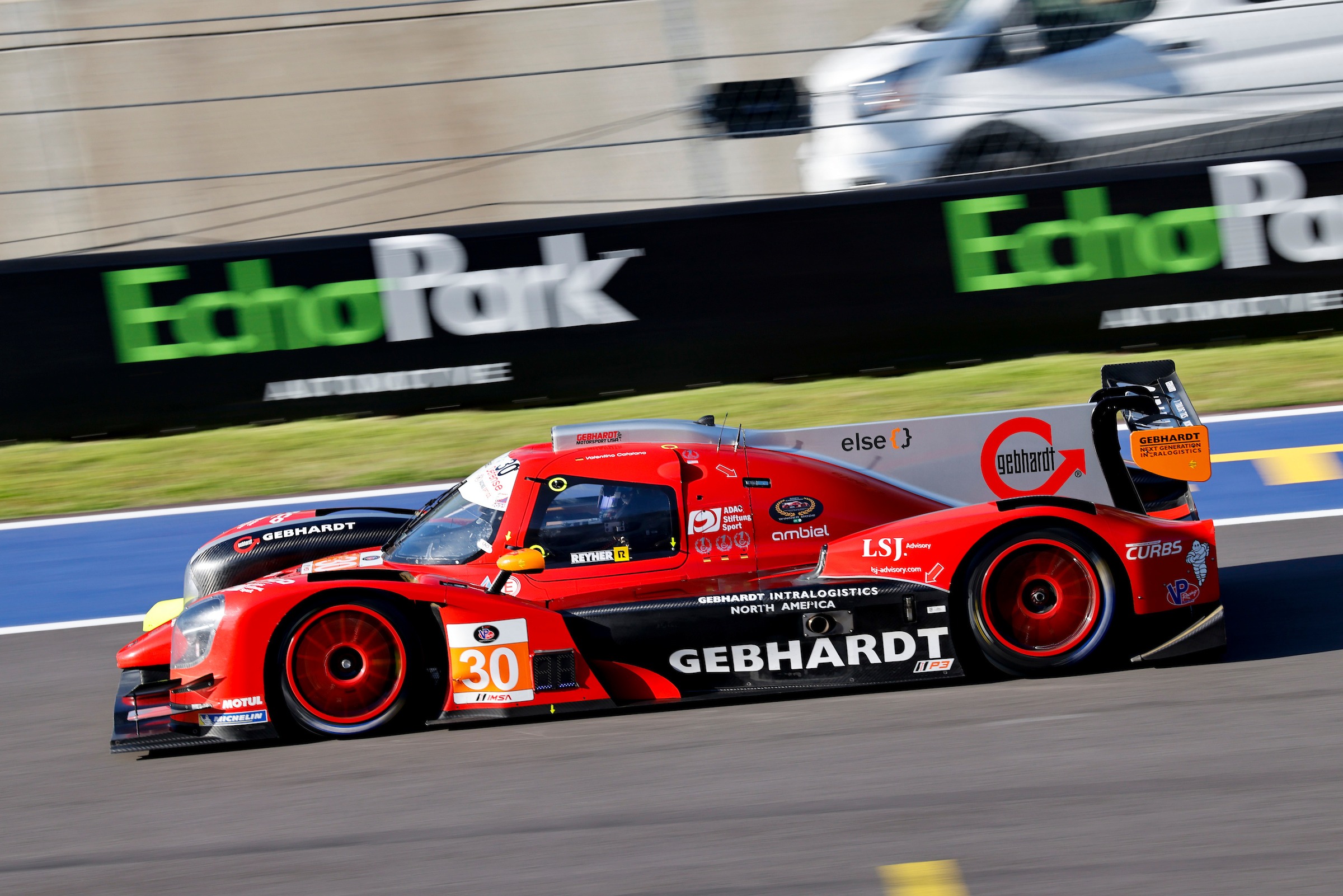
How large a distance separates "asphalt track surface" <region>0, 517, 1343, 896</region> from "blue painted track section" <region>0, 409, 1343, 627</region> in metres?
2.12

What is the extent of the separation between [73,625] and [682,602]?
3918mm

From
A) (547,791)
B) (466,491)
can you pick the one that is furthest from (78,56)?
(547,791)

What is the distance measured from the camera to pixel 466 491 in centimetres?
570

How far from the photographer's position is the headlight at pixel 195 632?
17.2 feet

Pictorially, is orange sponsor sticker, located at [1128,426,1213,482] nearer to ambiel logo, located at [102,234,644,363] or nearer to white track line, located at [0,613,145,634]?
white track line, located at [0,613,145,634]

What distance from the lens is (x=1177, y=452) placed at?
A: 17.9 ft

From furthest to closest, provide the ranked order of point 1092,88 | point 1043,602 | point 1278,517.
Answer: point 1092,88, point 1278,517, point 1043,602

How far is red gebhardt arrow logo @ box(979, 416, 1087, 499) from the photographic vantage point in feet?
18.3

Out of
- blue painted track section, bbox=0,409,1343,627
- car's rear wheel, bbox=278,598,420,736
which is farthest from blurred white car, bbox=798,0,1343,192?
car's rear wheel, bbox=278,598,420,736

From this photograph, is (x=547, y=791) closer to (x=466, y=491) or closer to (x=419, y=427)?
(x=466, y=491)

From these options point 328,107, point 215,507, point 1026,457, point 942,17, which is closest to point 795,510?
point 1026,457

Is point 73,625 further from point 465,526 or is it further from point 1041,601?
point 1041,601

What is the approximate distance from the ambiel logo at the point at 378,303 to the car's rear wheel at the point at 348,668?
517 cm

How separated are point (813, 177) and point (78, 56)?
962 centimetres
